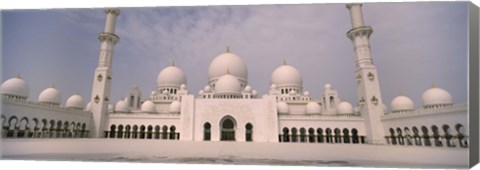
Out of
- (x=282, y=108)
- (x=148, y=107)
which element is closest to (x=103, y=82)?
(x=148, y=107)

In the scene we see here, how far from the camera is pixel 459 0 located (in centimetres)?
496

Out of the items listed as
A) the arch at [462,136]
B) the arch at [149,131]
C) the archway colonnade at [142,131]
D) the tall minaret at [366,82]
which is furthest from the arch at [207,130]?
the arch at [462,136]

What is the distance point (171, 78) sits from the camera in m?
A: 16.7

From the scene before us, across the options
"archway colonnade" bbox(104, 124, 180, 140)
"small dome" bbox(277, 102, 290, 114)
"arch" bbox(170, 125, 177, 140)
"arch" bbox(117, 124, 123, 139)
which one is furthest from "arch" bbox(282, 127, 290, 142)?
"arch" bbox(117, 124, 123, 139)

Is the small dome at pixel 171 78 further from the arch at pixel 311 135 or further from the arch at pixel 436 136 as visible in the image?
the arch at pixel 436 136

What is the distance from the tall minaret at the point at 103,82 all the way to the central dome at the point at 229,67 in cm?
525

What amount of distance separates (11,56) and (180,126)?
662 cm

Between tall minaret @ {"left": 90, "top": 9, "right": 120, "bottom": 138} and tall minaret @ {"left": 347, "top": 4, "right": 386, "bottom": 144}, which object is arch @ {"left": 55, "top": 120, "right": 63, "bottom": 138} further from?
tall minaret @ {"left": 347, "top": 4, "right": 386, "bottom": 144}

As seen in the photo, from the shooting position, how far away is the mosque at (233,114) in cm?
900

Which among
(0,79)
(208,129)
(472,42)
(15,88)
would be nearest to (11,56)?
(0,79)

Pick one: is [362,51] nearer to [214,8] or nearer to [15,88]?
[214,8]

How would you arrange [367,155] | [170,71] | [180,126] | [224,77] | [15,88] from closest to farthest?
[367,155]
[15,88]
[180,126]
[224,77]
[170,71]

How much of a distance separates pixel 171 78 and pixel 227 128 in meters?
6.05

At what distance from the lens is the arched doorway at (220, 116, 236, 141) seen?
1230 cm
